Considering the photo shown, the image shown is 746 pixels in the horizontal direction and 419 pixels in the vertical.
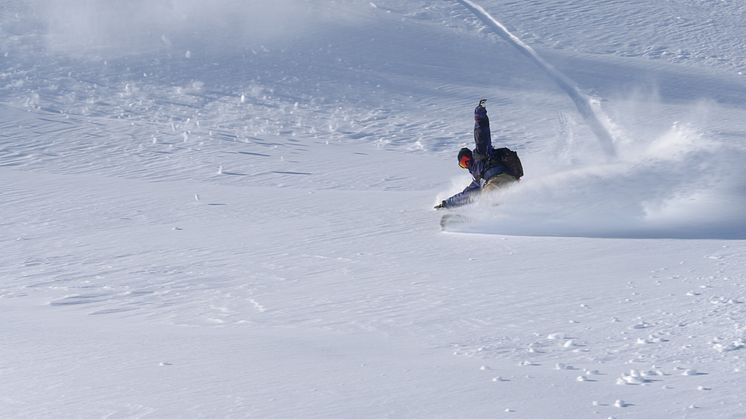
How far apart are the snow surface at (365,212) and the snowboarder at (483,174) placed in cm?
15

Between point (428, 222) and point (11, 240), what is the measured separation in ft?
12.3

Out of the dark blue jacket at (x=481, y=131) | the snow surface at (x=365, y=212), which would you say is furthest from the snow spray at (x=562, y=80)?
the dark blue jacket at (x=481, y=131)

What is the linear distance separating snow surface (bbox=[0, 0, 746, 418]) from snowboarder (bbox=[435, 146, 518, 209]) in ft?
0.49

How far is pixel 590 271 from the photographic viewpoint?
6.91 metres

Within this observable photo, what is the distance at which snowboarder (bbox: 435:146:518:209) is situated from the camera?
32.4 feet

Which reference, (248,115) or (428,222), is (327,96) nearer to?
(248,115)

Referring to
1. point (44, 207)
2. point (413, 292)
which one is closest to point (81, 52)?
point (44, 207)

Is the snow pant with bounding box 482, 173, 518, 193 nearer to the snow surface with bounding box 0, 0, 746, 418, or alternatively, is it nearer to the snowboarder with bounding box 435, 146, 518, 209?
the snowboarder with bounding box 435, 146, 518, 209

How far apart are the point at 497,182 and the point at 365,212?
137cm

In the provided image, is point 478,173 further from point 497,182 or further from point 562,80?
point 562,80

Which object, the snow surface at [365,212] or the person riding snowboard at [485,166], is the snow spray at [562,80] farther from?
the person riding snowboard at [485,166]

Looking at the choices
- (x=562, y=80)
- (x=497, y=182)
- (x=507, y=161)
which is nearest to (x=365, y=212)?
(x=497, y=182)

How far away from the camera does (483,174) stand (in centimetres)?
998

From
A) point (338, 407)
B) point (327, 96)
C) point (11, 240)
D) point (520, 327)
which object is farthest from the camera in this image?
point (327, 96)
